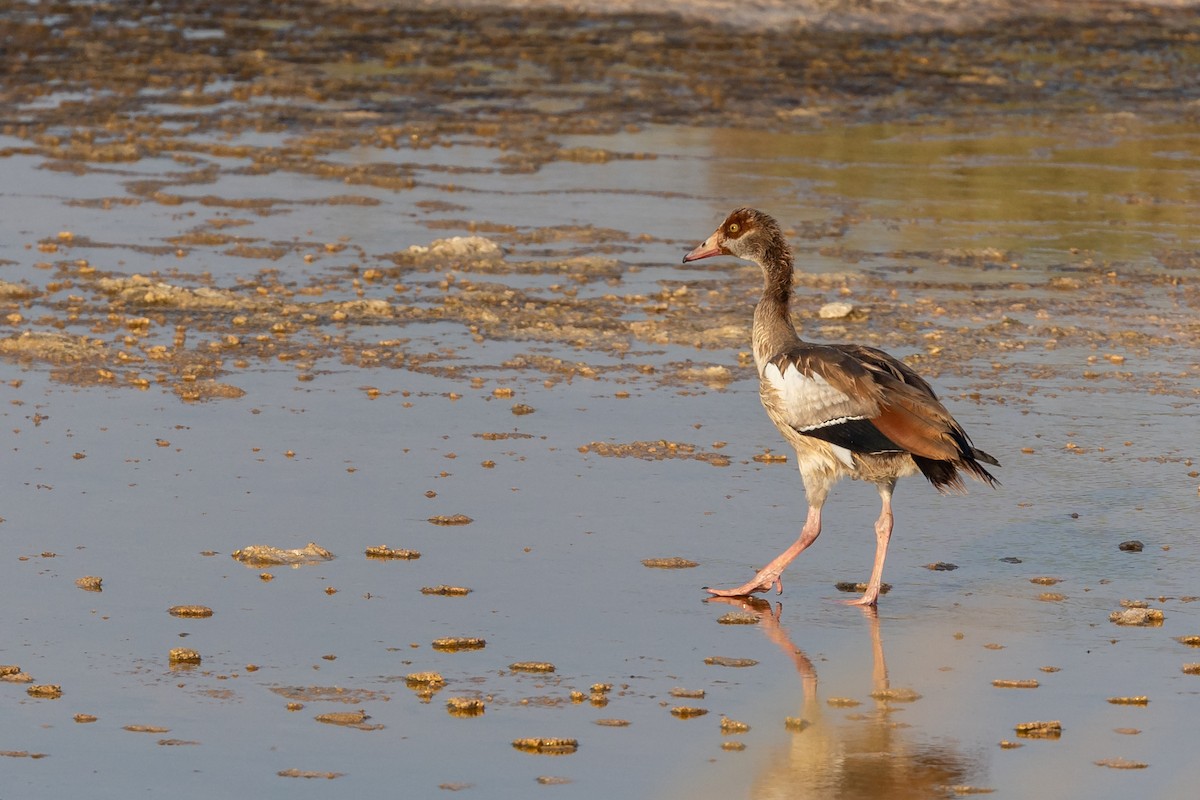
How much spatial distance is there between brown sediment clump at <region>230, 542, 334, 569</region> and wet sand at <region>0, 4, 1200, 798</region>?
3 centimetres

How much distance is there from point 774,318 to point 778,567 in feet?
4.63

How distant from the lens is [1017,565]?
8.43 metres

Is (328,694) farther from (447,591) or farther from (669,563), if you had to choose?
(669,563)

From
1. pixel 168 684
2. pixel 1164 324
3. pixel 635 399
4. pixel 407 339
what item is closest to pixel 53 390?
pixel 407 339

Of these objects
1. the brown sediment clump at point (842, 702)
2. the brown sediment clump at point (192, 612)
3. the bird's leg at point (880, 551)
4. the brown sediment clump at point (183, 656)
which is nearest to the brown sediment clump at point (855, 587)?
the bird's leg at point (880, 551)

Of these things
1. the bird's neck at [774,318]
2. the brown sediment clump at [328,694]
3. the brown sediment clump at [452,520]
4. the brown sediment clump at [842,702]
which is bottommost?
the brown sediment clump at [842,702]

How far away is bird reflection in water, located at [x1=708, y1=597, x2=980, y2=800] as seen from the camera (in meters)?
Answer: 5.93

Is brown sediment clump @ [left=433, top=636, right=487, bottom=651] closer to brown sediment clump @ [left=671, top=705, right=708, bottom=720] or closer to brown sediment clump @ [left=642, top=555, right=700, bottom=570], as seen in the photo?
brown sediment clump @ [left=671, top=705, right=708, bottom=720]

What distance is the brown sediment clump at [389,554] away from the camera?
27.2 ft

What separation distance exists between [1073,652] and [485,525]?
2806mm

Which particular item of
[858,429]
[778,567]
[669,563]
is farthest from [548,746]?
[858,429]

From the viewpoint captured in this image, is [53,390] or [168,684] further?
[53,390]

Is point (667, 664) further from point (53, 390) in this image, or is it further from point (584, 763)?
point (53, 390)

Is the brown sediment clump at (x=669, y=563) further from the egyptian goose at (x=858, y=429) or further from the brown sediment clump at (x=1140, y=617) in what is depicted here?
the brown sediment clump at (x=1140, y=617)
